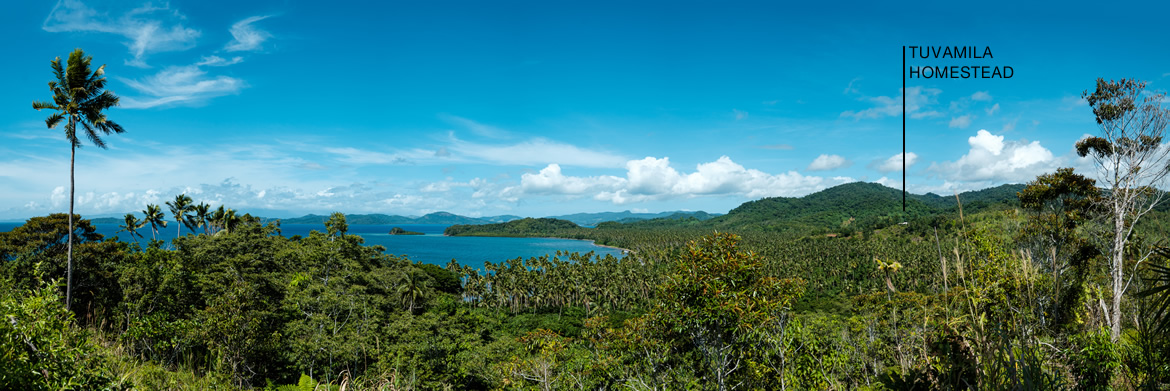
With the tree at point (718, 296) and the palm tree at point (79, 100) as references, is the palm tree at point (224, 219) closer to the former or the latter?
the palm tree at point (79, 100)

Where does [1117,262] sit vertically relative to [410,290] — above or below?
above

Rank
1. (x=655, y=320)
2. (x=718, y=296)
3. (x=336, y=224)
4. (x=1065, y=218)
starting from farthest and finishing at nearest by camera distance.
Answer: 1. (x=336, y=224)
2. (x=1065, y=218)
3. (x=655, y=320)
4. (x=718, y=296)

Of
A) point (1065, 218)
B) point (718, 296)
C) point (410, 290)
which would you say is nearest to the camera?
point (718, 296)

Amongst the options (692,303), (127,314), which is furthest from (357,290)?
(692,303)

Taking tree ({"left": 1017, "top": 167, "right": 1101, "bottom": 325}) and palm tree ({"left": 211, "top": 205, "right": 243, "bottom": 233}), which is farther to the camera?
palm tree ({"left": 211, "top": 205, "right": 243, "bottom": 233})

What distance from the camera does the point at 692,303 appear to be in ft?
33.0

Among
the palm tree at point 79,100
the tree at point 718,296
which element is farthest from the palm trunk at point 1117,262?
the palm tree at point 79,100

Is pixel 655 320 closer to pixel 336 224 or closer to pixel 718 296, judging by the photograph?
pixel 718 296

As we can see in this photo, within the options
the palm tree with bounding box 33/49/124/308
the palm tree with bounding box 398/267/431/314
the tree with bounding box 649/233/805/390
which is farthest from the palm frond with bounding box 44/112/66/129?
the palm tree with bounding box 398/267/431/314

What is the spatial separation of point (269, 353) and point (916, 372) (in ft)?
83.1

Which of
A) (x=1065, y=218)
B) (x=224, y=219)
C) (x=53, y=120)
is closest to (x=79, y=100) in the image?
(x=53, y=120)

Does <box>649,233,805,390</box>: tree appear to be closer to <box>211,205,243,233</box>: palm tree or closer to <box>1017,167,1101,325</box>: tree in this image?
<box>1017,167,1101,325</box>: tree

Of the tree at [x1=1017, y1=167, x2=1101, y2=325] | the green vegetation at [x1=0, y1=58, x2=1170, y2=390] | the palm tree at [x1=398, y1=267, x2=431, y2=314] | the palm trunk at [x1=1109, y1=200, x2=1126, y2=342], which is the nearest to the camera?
the green vegetation at [x1=0, y1=58, x2=1170, y2=390]

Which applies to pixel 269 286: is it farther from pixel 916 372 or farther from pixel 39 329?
pixel 916 372
